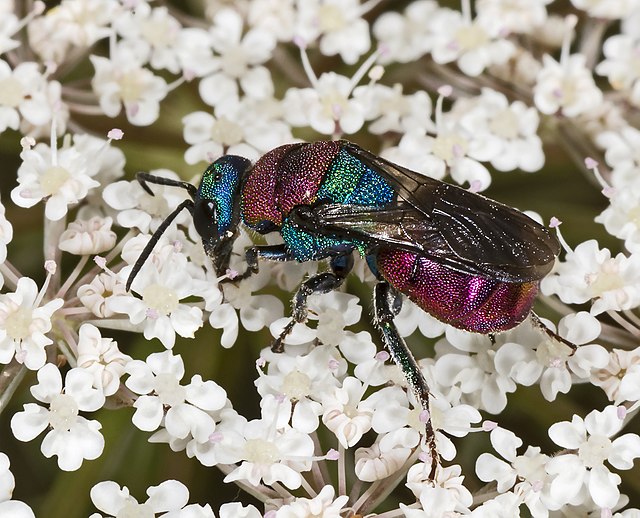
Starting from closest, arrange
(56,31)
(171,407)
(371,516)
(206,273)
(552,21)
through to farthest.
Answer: (371,516) < (171,407) < (206,273) < (56,31) < (552,21)

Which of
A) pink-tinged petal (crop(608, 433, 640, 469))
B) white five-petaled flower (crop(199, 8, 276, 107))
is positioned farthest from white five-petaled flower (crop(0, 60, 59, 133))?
pink-tinged petal (crop(608, 433, 640, 469))

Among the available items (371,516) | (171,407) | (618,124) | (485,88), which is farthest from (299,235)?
(618,124)

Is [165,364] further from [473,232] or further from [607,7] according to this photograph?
[607,7]

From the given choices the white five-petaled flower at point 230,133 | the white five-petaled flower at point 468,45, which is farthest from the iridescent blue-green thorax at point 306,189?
the white five-petaled flower at point 468,45

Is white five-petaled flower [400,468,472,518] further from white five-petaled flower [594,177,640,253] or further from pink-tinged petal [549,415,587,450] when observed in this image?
white five-petaled flower [594,177,640,253]

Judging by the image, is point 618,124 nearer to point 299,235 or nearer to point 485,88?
point 485,88
